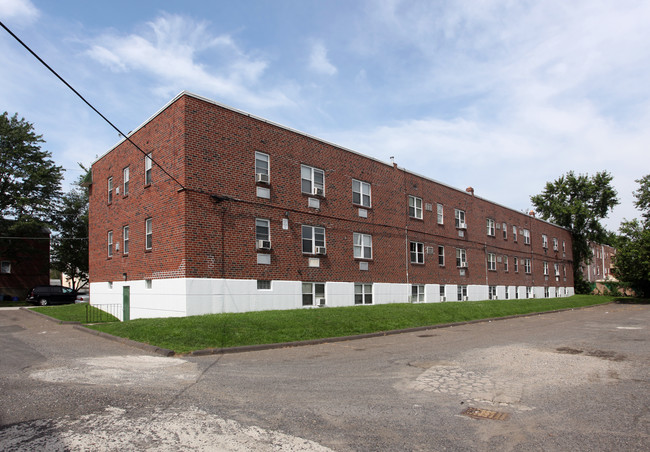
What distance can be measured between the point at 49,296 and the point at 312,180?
2463cm

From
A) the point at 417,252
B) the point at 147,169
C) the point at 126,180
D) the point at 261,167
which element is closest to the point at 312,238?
the point at 261,167

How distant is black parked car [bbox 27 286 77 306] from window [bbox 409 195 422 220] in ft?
86.2

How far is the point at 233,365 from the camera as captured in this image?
1001 centimetres

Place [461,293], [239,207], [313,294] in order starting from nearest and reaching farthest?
[239,207] < [313,294] < [461,293]

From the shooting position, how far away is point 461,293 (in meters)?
31.8

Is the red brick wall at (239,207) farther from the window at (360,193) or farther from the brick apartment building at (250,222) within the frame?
the window at (360,193)

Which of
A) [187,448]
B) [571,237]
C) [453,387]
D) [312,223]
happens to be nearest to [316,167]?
[312,223]

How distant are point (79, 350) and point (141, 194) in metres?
9.93

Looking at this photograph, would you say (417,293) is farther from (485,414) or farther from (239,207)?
(485,414)

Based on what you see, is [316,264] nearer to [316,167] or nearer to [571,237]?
[316,167]

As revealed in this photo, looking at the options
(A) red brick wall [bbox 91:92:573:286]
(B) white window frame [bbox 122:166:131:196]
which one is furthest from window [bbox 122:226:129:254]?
(B) white window frame [bbox 122:166:131:196]

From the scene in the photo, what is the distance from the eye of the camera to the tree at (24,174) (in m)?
40.9

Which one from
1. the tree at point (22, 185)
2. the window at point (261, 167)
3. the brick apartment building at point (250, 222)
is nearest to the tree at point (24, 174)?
the tree at point (22, 185)

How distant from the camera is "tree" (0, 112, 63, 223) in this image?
4091 centimetres
